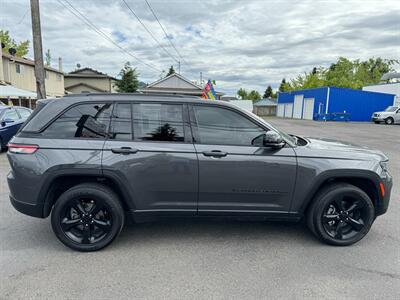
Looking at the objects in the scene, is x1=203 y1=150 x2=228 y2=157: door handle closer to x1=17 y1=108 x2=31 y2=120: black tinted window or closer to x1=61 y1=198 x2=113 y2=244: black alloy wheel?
x1=61 y1=198 x2=113 y2=244: black alloy wheel

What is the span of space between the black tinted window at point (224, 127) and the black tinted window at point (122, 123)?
793 mm

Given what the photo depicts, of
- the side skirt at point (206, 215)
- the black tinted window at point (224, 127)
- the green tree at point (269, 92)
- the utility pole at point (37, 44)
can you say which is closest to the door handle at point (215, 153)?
the black tinted window at point (224, 127)

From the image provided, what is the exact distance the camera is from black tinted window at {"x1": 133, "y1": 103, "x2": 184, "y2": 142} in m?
3.13

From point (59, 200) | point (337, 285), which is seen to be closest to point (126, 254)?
point (59, 200)

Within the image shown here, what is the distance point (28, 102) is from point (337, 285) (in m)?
27.4

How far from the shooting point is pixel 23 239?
10.9ft

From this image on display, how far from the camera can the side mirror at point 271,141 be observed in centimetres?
301

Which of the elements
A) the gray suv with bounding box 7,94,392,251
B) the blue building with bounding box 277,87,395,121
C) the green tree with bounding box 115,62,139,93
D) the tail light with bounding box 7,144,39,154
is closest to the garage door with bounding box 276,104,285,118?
the blue building with bounding box 277,87,395,121

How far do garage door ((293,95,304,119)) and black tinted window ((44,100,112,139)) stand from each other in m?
37.7

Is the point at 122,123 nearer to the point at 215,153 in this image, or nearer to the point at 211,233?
the point at 215,153

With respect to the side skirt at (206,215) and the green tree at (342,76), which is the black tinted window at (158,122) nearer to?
the side skirt at (206,215)

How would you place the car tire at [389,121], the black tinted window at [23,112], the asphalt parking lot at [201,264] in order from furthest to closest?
1. the car tire at [389,121]
2. the black tinted window at [23,112]
3. the asphalt parking lot at [201,264]

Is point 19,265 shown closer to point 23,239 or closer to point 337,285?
point 23,239

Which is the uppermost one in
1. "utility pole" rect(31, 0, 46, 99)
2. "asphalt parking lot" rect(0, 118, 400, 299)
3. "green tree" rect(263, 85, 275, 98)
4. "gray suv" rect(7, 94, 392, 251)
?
"green tree" rect(263, 85, 275, 98)
